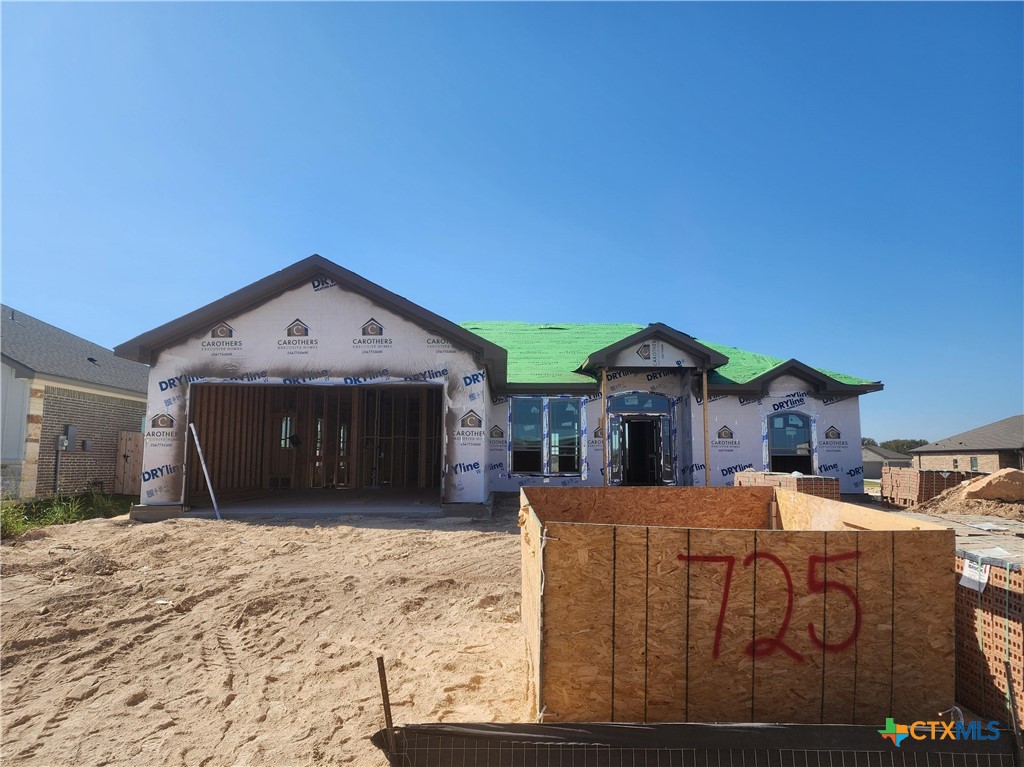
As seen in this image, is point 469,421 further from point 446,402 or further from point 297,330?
point 297,330

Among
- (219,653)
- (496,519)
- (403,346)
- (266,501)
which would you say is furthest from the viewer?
(266,501)

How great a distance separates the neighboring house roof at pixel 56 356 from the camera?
15414mm

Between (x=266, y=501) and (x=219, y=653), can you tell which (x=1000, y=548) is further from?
(x=266, y=501)

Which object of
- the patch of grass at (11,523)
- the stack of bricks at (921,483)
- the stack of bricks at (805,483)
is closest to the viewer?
the stack of bricks at (805,483)

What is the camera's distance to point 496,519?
12.5m

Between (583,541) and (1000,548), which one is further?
(1000,548)

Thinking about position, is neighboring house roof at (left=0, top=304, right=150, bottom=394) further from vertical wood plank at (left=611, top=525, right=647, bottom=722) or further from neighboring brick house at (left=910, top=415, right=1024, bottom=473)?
neighboring brick house at (left=910, top=415, right=1024, bottom=473)

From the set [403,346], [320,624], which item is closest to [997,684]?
[320,624]

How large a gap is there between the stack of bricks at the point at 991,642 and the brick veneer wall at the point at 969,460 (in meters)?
31.3

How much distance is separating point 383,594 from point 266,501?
32.0ft

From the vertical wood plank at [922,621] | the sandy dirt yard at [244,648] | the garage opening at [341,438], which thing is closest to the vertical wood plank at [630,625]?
the sandy dirt yard at [244,648]

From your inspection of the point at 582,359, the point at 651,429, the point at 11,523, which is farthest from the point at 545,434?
the point at 11,523

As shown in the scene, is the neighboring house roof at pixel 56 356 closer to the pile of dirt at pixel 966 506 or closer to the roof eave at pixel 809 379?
the roof eave at pixel 809 379

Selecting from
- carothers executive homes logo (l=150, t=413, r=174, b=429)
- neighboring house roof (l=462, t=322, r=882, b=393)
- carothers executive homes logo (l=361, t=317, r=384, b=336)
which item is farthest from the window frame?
carothers executive homes logo (l=150, t=413, r=174, b=429)
